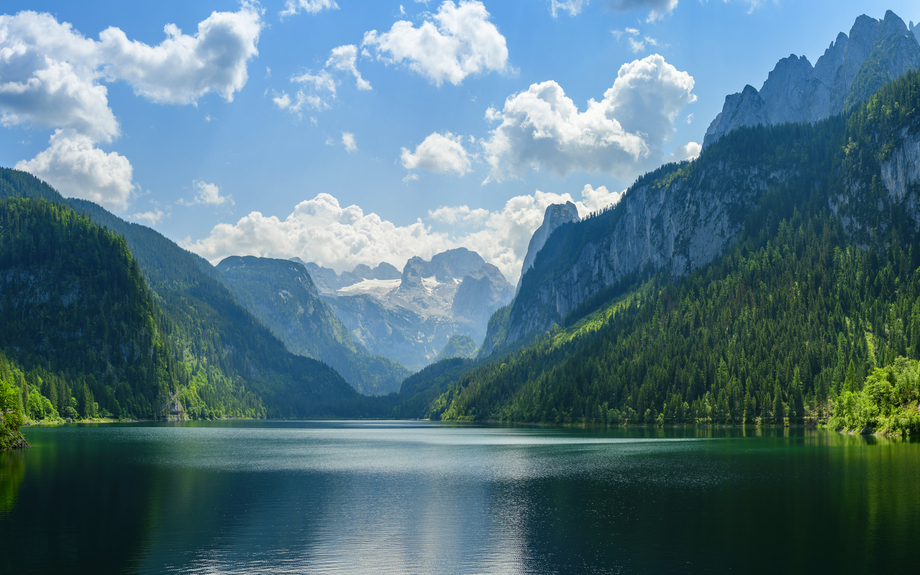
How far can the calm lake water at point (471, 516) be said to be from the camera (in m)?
39.6

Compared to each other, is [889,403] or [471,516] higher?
[889,403]

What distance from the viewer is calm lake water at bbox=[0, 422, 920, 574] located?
3962cm

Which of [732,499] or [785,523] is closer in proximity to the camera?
[785,523]

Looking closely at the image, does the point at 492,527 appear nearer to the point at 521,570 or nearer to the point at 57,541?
the point at 521,570

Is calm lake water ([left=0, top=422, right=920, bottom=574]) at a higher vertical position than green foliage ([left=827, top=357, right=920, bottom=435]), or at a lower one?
lower

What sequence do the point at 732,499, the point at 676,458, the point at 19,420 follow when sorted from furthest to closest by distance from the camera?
the point at 19,420 → the point at 676,458 → the point at 732,499

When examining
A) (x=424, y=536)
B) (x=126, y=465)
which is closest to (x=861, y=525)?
(x=424, y=536)

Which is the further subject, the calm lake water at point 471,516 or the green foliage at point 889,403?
the green foliage at point 889,403

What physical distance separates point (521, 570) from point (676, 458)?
2619 inches

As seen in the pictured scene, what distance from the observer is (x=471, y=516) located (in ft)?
182

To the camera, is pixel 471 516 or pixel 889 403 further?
pixel 889 403

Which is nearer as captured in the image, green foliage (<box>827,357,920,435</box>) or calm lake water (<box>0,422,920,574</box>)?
calm lake water (<box>0,422,920,574</box>)

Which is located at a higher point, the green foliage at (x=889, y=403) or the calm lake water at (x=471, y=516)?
the green foliage at (x=889, y=403)

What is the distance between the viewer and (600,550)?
138 ft
